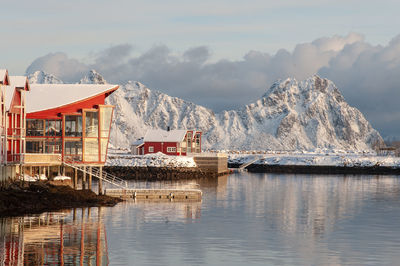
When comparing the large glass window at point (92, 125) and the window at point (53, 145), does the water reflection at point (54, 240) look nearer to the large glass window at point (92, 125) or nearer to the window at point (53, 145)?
the large glass window at point (92, 125)

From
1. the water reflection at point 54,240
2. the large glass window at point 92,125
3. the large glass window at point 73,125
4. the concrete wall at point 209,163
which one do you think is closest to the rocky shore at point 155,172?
the concrete wall at point 209,163

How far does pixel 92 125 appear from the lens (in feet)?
196

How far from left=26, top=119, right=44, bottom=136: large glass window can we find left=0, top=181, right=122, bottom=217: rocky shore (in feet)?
21.5

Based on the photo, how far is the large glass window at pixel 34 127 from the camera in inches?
2392

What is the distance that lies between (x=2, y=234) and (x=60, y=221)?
20.2 ft

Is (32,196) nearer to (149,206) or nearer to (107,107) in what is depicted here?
(149,206)

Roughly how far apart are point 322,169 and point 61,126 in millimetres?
86571

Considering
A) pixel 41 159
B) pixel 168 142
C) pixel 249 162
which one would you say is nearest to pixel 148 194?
pixel 41 159

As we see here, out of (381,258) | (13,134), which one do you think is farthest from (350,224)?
(13,134)

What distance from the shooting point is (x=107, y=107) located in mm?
60500

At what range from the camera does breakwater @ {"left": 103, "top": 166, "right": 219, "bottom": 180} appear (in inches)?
4085

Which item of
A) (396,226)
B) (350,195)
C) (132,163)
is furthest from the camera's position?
(132,163)

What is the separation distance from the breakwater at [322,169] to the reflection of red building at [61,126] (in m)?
80.7

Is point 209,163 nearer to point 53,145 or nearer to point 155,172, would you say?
point 155,172
